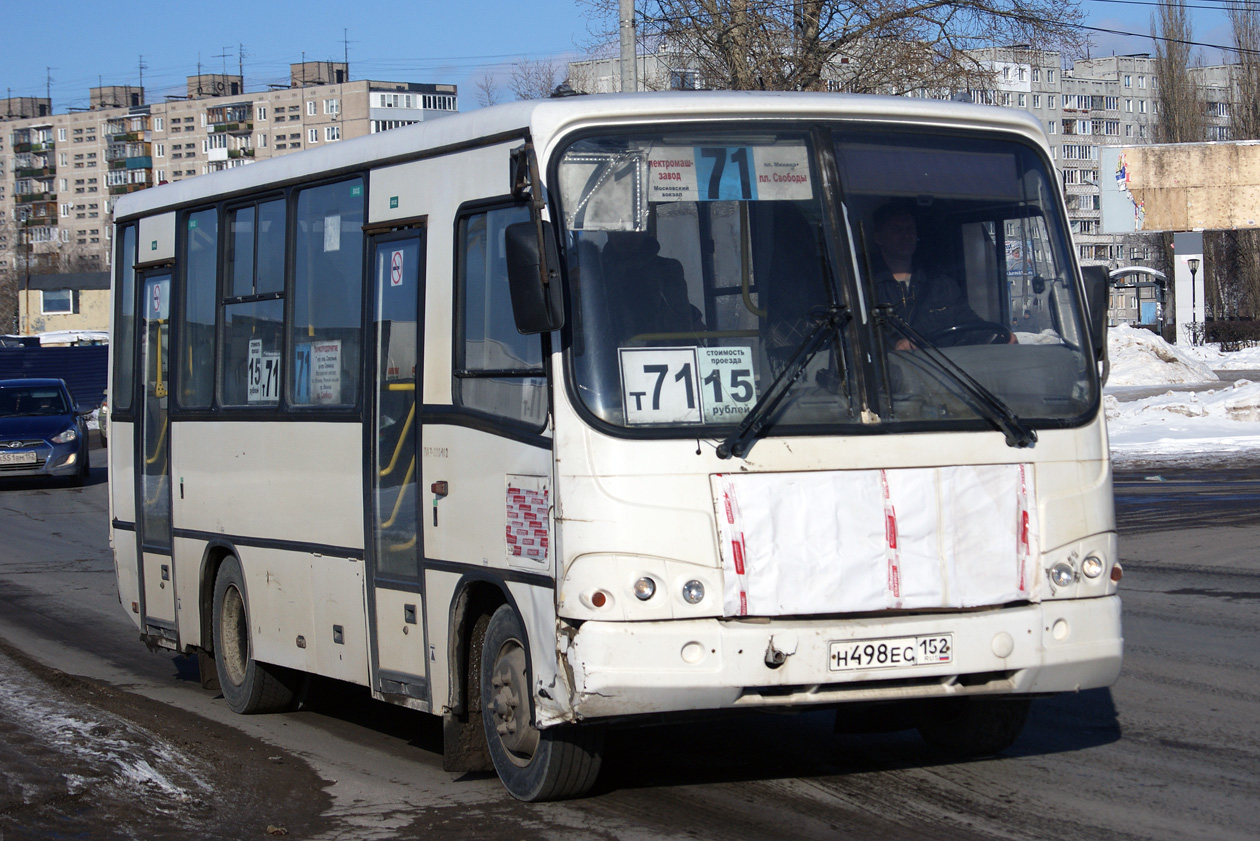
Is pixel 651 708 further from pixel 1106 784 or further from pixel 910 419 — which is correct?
pixel 1106 784

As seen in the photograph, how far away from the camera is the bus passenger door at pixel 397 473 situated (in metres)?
6.98

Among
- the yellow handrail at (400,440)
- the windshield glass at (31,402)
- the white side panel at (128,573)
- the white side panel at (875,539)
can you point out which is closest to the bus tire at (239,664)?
the white side panel at (128,573)

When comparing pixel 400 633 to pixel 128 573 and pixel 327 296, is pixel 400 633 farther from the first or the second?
pixel 128 573

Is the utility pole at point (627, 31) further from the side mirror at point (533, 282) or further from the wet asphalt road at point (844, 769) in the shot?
the side mirror at point (533, 282)

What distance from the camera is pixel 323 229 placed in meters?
7.96

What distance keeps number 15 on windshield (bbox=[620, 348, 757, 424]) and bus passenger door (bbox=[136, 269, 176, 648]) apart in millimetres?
4780

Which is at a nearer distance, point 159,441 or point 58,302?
point 159,441

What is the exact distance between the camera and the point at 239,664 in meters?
9.11

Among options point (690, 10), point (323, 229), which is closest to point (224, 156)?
point (690, 10)

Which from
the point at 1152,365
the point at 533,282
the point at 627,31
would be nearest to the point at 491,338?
the point at 533,282

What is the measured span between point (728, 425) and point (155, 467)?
5228 mm

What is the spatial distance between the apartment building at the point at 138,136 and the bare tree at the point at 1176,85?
7922 cm

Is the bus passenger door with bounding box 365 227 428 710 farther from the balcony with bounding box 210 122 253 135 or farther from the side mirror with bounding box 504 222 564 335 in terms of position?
the balcony with bounding box 210 122 253 135

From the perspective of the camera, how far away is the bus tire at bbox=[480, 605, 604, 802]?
19.9 ft
